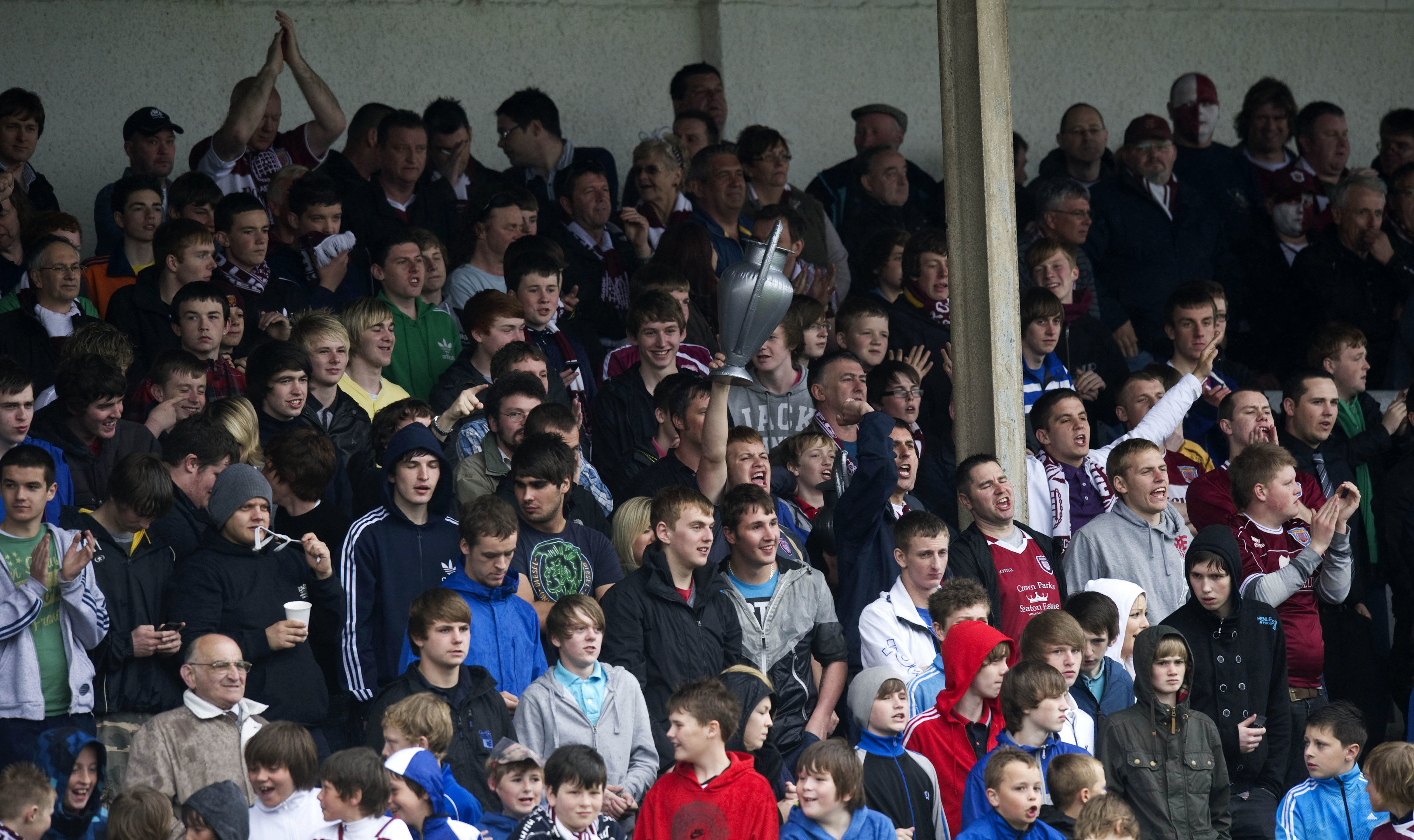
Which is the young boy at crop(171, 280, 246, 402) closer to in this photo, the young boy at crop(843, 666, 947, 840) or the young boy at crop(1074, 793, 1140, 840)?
the young boy at crop(843, 666, 947, 840)

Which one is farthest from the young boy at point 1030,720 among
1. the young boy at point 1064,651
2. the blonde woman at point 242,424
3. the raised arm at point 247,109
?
the raised arm at point 247,109

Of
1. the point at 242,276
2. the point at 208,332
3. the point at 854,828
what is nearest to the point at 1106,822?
the point at 854,828

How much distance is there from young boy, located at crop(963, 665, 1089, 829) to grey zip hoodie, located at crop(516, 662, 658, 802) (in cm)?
110

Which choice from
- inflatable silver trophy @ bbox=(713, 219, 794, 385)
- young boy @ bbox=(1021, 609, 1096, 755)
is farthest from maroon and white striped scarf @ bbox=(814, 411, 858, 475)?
young boy @ bbox=(1021, 609, 1096, 755)

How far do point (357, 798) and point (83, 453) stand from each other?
227 cm

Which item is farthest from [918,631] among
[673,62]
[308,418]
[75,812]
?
[673,62]

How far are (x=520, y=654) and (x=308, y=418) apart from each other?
1589 mm

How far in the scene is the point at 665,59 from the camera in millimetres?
12195

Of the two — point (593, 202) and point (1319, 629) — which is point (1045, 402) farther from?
point (593, 202)

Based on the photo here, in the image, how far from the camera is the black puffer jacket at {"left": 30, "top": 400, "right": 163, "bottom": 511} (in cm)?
713

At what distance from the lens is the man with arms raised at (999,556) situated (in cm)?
757

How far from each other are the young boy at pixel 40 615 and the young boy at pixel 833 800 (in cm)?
240

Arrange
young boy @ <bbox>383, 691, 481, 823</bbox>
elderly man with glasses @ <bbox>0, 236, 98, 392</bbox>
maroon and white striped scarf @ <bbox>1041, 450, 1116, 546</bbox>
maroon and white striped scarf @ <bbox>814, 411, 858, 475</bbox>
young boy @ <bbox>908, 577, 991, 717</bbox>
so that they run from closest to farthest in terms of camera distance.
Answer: young boy @ <bbox>383, 691, 481, 823</bbox>, young boy @ <bbox>908, 577, 991, 717</bbox>, elderly man with glasses @ <bbox>0, 236, 98, 392</bbox>, maroon and white striped scarf @ <bbox>814, 411, 858, 475</bbox>, maroon and white striped scarf @ <bbox>1041, 450, 1116, 546</bbox>

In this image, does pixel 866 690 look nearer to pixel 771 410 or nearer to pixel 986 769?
pixel 986 769
